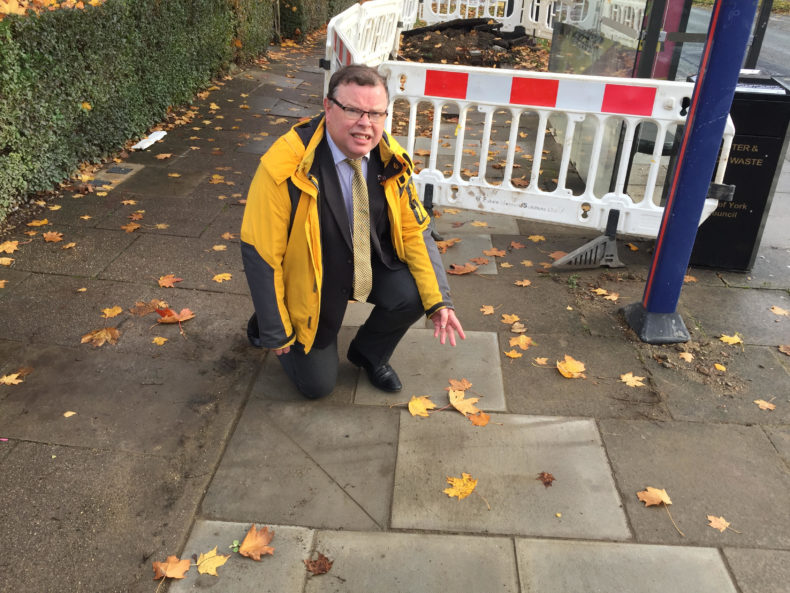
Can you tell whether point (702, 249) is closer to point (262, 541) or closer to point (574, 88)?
point (574, 88)

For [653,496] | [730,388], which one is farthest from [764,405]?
[653,496]

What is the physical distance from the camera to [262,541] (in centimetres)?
257

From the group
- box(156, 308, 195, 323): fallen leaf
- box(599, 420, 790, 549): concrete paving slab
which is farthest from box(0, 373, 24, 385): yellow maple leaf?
box(599, 420, 790, 549): concrete paving slab

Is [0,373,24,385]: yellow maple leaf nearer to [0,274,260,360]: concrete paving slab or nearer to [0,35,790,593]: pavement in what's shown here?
[0,35,790,593]: pavement

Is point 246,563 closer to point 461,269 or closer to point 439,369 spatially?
point 439,369

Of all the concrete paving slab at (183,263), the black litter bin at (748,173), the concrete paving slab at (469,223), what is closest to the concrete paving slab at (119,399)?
the concrete paving slab at (183,263)

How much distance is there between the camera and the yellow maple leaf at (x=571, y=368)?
3.67 metres

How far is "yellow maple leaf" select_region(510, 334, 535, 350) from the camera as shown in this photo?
394 cm

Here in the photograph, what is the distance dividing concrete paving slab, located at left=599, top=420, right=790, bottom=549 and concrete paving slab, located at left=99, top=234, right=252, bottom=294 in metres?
2.39

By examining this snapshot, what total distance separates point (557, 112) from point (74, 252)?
3.56m

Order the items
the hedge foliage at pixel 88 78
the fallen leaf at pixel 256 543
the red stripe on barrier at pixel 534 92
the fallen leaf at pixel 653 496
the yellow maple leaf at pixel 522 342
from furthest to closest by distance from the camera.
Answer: the hedge foliage at pixel 88 78 → the red stripe on barrier at pixel 534 92 → the yellow maple leaf at pixel 522 342 → the fallen leaf at pixel 653 496 → the fallen leaf at pixel 256 543

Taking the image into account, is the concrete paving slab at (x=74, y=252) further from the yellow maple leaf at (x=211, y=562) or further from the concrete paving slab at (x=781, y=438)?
the concrete paving slab at (x=781, y=438)

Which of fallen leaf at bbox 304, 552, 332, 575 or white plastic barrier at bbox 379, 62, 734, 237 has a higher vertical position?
white plastic barrier at bbox 379, 62, 734, 237

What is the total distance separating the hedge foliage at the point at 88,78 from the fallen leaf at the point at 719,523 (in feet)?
16.5
